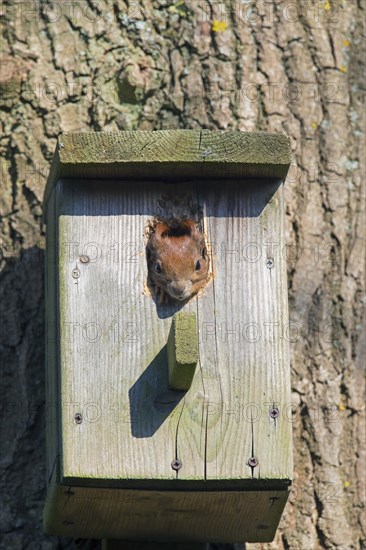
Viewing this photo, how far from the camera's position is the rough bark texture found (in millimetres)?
4398

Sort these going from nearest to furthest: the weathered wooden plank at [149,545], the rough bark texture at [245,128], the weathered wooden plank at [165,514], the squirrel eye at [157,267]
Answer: the weathered wooden plank at [165,514]
the squirrel eye at [157,267]
the weathered wooden plank at [149,545]
the rough bark texture at [245,128]

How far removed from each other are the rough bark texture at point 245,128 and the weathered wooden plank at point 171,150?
0.91 m

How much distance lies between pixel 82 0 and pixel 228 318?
170 centimetres

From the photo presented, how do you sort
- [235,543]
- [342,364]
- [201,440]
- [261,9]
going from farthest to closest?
[261,9] → [342,364] → [235,543] → [201,440]

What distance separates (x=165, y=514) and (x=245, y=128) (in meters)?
1.60

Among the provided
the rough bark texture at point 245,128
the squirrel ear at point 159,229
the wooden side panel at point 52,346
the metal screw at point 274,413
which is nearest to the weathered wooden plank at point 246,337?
the metal screw at point 274,413

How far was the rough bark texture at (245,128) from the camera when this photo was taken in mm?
4398

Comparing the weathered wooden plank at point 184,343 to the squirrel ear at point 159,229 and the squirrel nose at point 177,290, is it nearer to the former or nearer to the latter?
the squirrel nose at point 177,290

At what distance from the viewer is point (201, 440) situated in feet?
11.8

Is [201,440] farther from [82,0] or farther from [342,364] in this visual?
[82,0]

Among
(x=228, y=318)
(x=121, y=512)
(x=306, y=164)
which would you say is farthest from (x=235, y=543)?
(x=306, y=164)

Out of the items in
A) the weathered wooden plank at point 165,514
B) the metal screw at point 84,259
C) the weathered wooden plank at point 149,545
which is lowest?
the weathered wooden plank at point 149,545

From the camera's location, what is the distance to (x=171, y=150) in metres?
3.67

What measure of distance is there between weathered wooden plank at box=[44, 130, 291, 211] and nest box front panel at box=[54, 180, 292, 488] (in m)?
0.14
